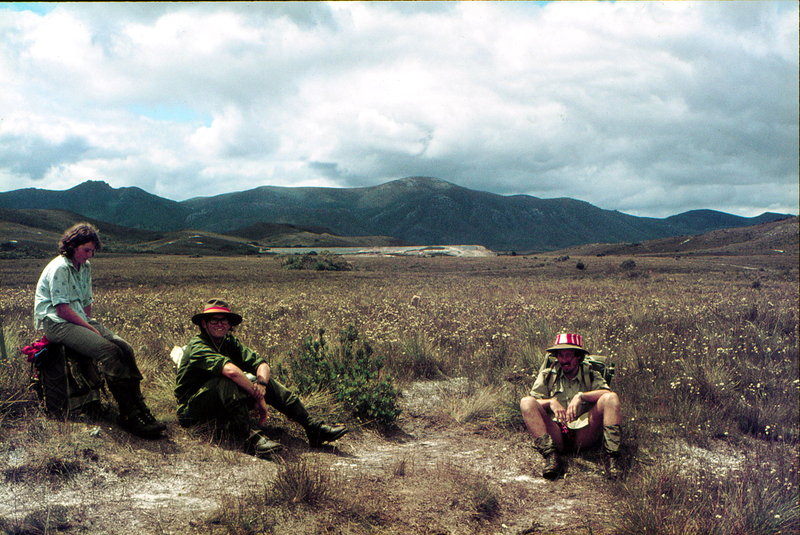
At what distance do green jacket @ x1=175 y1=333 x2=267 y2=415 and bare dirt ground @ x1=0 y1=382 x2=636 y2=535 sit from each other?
0.43m

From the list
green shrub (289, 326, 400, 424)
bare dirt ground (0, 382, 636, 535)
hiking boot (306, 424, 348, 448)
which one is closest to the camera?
bare dirt ground (0, 382, 636, 535)

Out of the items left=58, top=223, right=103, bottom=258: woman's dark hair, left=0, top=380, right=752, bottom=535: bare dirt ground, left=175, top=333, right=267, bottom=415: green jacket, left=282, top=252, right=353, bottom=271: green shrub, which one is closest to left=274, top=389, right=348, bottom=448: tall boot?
left=0, top=380, right=752, bottom=535: bare dirt ground

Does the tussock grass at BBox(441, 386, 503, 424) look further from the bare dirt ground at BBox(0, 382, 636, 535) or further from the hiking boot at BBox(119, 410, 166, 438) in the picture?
the hiking boot at BBox(119, 410, 166, 438)

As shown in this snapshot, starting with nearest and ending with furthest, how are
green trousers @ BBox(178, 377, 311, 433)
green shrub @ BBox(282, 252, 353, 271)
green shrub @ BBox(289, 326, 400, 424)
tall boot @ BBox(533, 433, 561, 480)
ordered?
1. tall boot @ BBox(533, 433, 561, 480)
2. green trousers @ BBox(178, 377, 311, 433)
3. green shrub @ BBox(289, 326, 400, 424)
4. green shrub @ BBox(282, 252, 353, 271)

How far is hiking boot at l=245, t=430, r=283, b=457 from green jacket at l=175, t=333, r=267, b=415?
0.67m

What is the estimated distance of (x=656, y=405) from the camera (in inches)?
240

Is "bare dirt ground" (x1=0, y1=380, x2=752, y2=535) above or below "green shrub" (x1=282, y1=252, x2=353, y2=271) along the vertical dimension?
below

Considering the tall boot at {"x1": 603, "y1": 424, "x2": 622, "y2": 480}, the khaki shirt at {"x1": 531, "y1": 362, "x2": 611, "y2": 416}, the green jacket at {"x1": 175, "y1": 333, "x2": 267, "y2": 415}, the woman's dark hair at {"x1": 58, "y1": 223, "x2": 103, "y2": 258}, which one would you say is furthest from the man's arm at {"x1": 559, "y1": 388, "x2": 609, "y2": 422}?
the woman's dark hair at {"x1": 58, "y1": 223, "x2": 103, "y2": 258}

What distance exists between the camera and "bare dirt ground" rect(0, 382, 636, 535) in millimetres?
3533

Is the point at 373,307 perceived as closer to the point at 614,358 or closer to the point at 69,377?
the point at 614,358

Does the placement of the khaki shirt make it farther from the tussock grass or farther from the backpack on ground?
the backpack on ground

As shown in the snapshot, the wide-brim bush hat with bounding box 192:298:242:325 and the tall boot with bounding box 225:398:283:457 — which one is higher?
the wide-brim bush hat with bounding box 192:298:242:325

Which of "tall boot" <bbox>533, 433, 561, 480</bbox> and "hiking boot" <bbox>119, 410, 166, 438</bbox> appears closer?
"tall boot" <bbox>533, 433, 561, 480</bbox>

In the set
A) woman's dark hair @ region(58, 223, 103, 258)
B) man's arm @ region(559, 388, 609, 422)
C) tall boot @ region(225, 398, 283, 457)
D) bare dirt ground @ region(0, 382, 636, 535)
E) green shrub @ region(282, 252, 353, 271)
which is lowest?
bare dirt ground @ region(0, 382, 636, 535)
